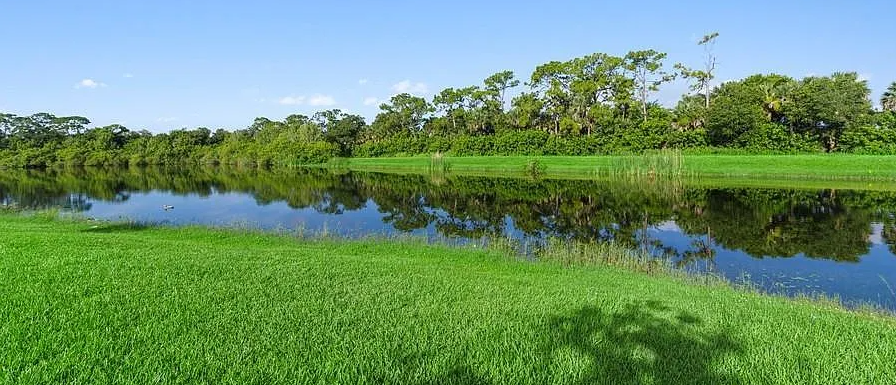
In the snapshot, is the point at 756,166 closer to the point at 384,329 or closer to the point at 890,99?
the point at 890,99

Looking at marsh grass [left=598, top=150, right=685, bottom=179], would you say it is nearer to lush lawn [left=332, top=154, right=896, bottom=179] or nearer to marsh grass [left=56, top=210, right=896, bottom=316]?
lush lawn [left=332, top=154, right=896, bottom=179]

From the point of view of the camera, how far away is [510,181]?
3469cm

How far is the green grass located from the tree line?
42.4m

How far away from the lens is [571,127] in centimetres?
5472

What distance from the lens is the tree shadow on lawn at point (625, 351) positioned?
3.79 m

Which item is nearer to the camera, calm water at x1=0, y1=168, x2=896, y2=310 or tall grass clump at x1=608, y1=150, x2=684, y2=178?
calm water at x1=0, y1=168, x2=896, y2=310

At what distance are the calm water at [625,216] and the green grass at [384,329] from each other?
214 inches

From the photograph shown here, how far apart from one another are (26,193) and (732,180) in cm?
4523

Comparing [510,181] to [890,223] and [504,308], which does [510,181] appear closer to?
[890,223]

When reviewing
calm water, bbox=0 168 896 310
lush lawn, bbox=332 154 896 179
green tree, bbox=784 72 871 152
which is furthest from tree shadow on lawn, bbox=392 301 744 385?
green tree, bbox=784 72 871 152

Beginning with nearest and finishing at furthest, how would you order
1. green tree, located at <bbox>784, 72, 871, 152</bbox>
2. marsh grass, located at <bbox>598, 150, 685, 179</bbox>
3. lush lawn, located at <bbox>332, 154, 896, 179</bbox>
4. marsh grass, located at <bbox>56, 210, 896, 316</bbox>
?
marsh grass, located at <bbox>56, 210, 896, 316</bbox>, lush lawn, located at <bbox>332, 154, 896, 179</bbox>, marsh grass, located at <bbox>598, 150, 685, 179</bbox>, green tree, located at <bbox>784, 72, 871, 152</bbox>

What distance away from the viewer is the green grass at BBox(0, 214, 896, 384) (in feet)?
12.4

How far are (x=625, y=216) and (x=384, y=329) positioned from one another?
52.7 feet

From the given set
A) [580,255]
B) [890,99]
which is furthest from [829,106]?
[580,255]
